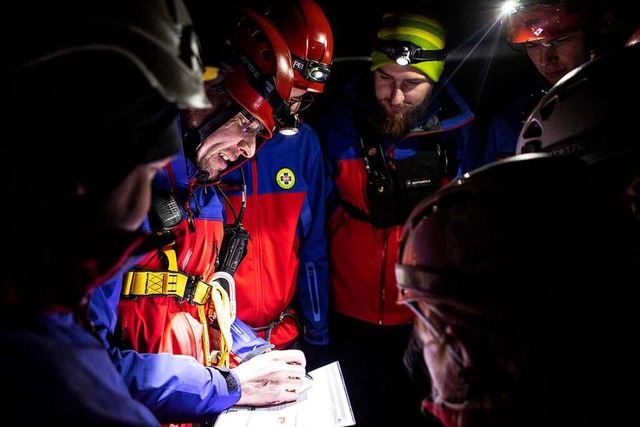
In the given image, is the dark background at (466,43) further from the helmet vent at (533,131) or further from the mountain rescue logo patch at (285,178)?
the helmet vent at (533,131)

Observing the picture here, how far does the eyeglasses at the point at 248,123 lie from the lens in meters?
2.54

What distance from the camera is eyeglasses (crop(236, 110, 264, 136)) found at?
2541mm

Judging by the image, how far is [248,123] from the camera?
101 inches

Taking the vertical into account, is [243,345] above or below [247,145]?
below

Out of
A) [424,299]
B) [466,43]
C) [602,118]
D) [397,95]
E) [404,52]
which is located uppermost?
[466,43]

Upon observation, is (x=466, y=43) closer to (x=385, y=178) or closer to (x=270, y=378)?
(x=385, y=178)

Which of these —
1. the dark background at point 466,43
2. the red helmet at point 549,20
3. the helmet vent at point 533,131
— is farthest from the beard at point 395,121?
the helmet vent at point 533,131

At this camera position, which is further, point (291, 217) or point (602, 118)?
point (291, 217)

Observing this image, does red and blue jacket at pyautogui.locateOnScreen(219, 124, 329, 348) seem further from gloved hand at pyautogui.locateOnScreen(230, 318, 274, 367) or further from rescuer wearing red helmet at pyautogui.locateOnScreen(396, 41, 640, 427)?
rescuer wearing red helmet at pyautogui.locateOnScreen(396, 41, 640, 427)

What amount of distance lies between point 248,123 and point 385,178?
59.2 inches

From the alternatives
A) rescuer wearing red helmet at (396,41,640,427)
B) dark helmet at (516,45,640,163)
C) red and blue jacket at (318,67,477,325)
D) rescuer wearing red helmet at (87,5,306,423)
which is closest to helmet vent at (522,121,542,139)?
dark helmet at (516,45,640,163)

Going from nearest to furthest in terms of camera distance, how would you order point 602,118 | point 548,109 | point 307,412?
point 602,118, point 548,109, point 307,412


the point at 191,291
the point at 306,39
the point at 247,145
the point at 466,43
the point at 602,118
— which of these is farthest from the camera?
the point at 466,43

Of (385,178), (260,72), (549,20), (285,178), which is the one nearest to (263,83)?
(260,72)
